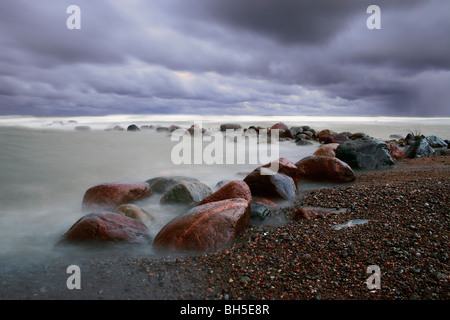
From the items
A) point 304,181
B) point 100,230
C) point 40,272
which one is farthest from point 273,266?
point 304,181

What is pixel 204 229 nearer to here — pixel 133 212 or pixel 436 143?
pixel 133 212

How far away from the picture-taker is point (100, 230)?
2.57 meters

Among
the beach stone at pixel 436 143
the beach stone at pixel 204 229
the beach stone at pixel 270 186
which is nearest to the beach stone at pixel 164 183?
the beach stone at pixel 270 186

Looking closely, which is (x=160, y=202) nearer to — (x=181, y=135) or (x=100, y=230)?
(x=100, y=230)

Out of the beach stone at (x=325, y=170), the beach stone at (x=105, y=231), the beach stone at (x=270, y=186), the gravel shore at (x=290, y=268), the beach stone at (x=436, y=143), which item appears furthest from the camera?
the beach stone at (x=436, y=143)

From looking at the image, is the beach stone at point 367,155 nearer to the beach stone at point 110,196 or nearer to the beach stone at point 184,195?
the beach stone at point 184,195

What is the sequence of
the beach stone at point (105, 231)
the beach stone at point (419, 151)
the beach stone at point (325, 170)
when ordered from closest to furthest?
the beach stone at point (105, 231) → the beach stone at point (325, 170) → the beach stone at point (419, 151)

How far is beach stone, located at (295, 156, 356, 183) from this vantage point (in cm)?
471

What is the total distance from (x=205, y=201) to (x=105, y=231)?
1167 millimetres

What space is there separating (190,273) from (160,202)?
1.78 meters

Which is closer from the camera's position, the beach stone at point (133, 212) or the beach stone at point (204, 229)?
the beach stone at point (204, 229)

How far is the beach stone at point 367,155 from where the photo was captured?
18.7 ft

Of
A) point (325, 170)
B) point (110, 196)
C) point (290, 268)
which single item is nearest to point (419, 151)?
point (325, 170)

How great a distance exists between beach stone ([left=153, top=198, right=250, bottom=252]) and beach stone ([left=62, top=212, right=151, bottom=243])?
0.70 ft
